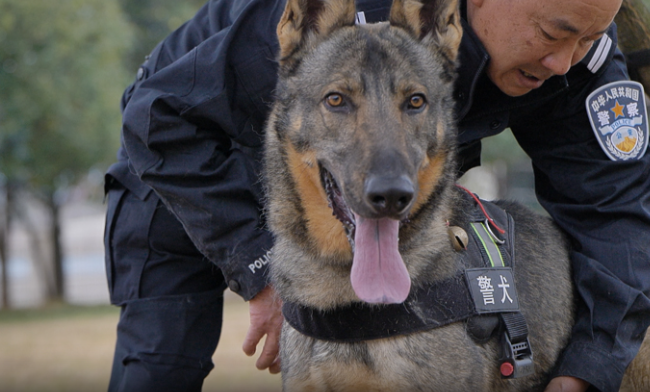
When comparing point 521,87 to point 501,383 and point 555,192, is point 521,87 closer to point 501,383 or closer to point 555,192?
point 555,192

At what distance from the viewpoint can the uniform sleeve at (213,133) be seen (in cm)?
367

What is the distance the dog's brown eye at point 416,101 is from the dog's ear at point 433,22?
14.2 inches

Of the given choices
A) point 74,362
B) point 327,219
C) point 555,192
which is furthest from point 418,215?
point 74,362

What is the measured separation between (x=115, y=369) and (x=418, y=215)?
2.12 metres

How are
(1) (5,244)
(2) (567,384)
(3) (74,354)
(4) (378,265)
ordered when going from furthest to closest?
(1) (5,244)
(3) (74,354)
(2) (567,384)
(4) (378,265)

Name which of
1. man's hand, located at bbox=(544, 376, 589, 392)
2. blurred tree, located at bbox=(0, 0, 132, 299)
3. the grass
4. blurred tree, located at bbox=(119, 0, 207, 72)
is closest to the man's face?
man's hand, located at bbox=(544, 376, 589, 392)

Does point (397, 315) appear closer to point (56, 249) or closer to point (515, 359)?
point (515, 359)

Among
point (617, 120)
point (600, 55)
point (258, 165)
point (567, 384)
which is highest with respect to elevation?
point (600, 55)

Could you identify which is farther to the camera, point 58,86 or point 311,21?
point 58,86

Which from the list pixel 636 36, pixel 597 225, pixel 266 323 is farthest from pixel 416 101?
pixel 636 36

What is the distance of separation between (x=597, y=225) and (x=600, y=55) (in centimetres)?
90

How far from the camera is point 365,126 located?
3.11m

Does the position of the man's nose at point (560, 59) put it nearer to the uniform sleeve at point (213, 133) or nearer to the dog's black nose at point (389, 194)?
the dog's black nose at point (389, 194)

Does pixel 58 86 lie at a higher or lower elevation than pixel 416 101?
lower
